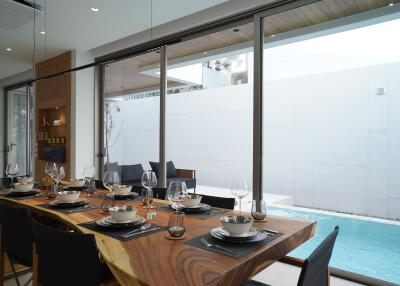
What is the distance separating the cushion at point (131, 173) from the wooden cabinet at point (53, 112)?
979 millimetres

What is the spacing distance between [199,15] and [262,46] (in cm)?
99

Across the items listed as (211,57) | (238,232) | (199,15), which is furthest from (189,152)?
(238,232)

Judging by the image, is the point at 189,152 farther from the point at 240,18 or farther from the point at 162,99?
the point at 240,18

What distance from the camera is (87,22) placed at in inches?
169

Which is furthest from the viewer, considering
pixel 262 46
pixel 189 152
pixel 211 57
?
pixel 189 152

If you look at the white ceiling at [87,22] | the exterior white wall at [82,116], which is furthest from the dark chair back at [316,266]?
the exterior white wall at [82,116]

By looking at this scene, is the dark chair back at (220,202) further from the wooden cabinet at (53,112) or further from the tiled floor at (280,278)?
the wooden cabinet at (53,112)

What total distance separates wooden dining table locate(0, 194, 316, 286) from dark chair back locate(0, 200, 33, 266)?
39cm

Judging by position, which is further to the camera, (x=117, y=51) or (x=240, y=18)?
(x=117, y=51)

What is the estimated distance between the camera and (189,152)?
516 cm

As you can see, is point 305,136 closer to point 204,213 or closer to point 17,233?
point 204,213

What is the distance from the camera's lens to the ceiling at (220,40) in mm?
3289

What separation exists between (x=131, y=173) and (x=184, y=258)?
14.7 feet

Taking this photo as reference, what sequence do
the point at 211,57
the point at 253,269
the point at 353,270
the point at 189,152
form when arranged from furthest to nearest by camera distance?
the point at 189,152
the point at 211,57
the point at 353,270
the point at 253,269
